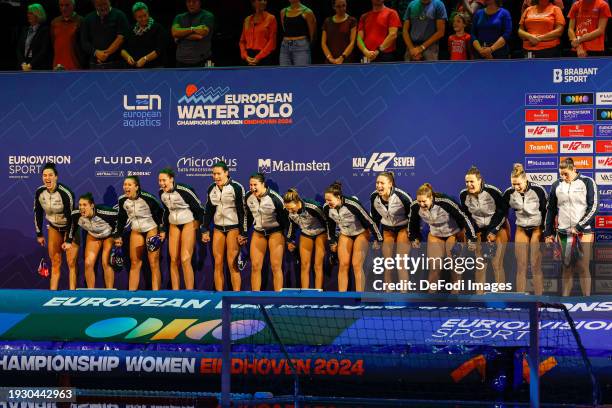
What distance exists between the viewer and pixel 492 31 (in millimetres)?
11961

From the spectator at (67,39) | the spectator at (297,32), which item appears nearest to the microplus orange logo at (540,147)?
the spectator at (297,32)

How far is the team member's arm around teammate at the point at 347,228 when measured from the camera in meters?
12.0

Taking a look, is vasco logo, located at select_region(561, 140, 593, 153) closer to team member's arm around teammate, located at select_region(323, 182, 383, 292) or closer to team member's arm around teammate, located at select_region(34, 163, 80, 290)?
team member's arm around teammate, located at select_region(323, 182, 383, 292)

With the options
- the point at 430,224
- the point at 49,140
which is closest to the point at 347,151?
the point at 430,224

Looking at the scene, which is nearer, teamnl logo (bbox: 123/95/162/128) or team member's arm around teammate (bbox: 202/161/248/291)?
team member's arm around teammate (bbox: 202/161/248/291)

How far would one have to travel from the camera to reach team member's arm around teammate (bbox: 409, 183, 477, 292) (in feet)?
38.7

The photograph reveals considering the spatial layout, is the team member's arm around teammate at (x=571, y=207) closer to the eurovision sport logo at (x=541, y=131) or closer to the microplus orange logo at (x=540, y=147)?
the microplus orange logo at (x=540, y=147)

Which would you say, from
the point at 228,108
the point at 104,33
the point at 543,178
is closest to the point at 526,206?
the point at 543,178

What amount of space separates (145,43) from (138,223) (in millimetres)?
2535

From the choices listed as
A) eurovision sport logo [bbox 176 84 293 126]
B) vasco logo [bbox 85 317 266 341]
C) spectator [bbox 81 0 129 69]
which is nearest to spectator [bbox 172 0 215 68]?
eurovision sport logo [bbox 176 84 293 126]

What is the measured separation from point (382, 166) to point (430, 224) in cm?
101

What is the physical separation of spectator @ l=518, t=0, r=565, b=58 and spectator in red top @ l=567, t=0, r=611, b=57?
21 cm

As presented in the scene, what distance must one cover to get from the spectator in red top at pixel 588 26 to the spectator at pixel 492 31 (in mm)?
810

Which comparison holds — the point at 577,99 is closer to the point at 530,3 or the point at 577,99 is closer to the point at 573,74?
the point at 573,74
